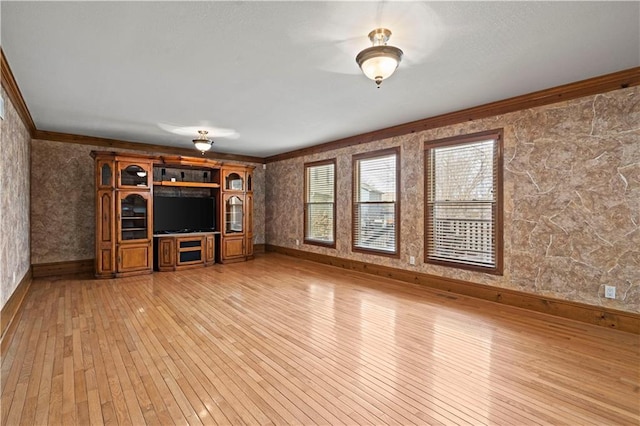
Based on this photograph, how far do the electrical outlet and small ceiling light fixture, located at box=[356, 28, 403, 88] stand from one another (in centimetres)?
334

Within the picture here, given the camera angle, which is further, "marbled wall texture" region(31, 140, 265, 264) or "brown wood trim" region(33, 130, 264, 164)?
"brown wood trim" region(33, 130, 264, 164)

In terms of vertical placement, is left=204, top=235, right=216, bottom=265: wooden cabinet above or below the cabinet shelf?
below

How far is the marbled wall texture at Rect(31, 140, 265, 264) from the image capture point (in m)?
5.84

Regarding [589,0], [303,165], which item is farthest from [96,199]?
[589,0]

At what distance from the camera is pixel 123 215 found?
6035 millimetres

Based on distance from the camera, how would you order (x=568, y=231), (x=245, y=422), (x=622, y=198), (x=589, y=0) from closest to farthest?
(x=245, y=422), (x=589, y=0), (x=622, y=198), (x=568, y=231)

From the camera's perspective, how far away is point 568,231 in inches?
146

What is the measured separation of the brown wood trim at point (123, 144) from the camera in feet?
19.6

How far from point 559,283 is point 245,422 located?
Result: 3.84 metres

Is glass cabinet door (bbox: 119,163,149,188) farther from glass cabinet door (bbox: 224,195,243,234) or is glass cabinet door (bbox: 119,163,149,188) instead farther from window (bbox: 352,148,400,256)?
window (bbox: 352,148,400,256)

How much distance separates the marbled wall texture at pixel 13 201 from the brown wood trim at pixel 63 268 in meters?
0.61

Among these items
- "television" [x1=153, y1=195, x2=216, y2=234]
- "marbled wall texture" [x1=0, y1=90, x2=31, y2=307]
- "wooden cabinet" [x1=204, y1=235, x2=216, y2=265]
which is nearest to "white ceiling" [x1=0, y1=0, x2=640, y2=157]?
"marbled wall texture" [x1=0, y1=90, x2=31, y2=307]

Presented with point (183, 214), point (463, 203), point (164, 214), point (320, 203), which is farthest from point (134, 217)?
point (463, 203)

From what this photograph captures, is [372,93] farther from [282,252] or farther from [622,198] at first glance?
[282,252]
